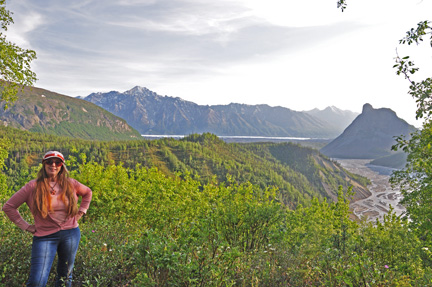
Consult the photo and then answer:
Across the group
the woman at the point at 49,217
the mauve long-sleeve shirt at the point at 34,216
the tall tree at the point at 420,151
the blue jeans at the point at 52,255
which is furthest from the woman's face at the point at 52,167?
the tall tree at the point at 420,151

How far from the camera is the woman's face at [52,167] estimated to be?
5062 mm

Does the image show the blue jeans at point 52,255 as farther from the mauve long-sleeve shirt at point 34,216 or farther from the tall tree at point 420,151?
the tall tree at point 420,151

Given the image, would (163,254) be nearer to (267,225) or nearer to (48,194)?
(48,194)

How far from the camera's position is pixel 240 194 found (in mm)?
11508

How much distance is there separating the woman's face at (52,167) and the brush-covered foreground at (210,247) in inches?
65.8

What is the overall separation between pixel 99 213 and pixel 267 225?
27.0 feet

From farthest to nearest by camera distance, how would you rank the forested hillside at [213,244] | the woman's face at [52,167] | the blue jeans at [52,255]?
the woman's face at [52,167], the forested hillside at [213,244], the blue jeans at [52,255]

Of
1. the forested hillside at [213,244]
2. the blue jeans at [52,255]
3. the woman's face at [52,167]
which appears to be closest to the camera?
the blue jeans at [52,255]

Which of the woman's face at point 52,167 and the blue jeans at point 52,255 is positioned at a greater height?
the woman's face at point 52,167

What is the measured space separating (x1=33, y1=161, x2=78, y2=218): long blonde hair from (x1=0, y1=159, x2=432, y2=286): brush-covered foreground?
1.16 m

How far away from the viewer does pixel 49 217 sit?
4938 millimetres

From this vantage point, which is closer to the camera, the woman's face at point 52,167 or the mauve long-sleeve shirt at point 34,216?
the mauve long-sleeve shirt at point 34,216

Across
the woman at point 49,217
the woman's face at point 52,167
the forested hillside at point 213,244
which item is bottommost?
the forested hillside at point 213,244

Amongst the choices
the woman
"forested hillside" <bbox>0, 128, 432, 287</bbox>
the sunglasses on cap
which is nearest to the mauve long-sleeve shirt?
the woman
